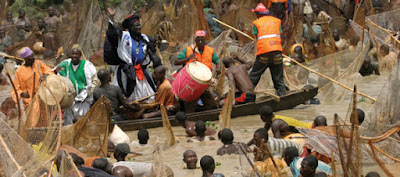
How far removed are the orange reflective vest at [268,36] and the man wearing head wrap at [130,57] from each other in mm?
1697

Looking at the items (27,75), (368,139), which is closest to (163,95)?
(27,75)

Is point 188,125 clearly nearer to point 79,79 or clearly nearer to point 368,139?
point 79,79

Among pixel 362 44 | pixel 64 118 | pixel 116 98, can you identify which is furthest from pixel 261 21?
pixel 64 118

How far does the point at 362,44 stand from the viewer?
1158 cm

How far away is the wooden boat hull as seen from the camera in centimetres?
988

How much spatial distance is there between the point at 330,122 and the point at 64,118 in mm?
3741

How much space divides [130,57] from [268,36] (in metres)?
2.23

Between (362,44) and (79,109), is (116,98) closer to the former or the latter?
(79,109)

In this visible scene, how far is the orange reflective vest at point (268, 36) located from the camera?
10.9m

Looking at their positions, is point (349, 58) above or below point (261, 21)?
below

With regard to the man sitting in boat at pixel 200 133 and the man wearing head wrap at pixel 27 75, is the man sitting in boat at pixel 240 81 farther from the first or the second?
the man wearing head wrap at pixel 27 75

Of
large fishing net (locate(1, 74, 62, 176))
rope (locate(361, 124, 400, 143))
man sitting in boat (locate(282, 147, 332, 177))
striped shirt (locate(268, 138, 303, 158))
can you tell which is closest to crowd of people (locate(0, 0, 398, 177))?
large fishing net (locate(1, 74, 62, 176))

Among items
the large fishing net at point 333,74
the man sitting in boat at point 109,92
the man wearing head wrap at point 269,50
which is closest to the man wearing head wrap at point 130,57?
the man sitting in boat at point 109,92

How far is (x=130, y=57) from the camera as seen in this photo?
10328 mm
